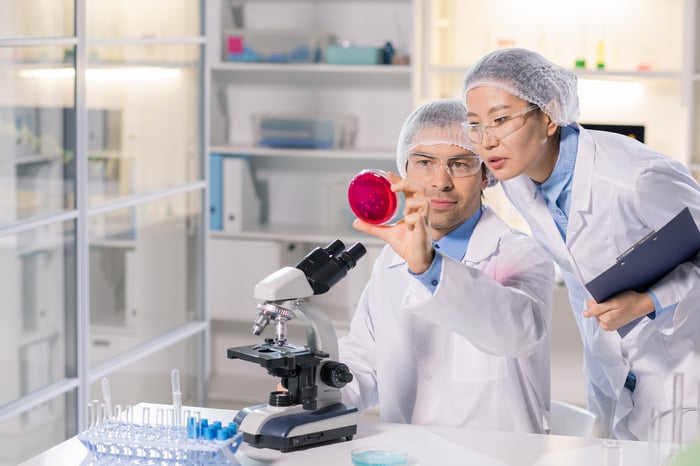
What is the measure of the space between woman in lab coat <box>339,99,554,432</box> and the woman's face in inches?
3.3

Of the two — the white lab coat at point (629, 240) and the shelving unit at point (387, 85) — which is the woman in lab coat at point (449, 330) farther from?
the shelving unit at point (387, 85)

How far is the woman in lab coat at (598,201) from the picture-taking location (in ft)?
6.48

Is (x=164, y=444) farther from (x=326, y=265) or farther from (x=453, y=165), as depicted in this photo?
(x=453, y=165)

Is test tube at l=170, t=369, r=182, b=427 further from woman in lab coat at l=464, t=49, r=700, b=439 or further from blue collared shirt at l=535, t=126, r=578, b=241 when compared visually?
blue collared shirt at l=535, t=126, r=578, b=241

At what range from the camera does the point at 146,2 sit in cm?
361

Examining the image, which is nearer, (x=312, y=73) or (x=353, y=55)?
(x=353, y=55)

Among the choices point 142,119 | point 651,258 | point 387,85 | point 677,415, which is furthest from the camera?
point 387,85

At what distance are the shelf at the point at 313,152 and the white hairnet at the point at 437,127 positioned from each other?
2.24 m

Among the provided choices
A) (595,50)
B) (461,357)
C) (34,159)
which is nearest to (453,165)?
(461,357)

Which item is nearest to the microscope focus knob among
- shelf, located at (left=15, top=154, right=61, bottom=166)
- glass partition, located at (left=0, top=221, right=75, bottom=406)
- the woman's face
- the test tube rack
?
the test tube rack

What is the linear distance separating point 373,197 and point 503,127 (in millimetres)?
338

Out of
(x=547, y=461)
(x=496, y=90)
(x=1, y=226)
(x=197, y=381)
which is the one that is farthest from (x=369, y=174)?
(x=197, y=381)

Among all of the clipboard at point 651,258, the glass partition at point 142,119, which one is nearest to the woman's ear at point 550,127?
the clipboard at point 651,258

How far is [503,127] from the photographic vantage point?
6.42 feet
